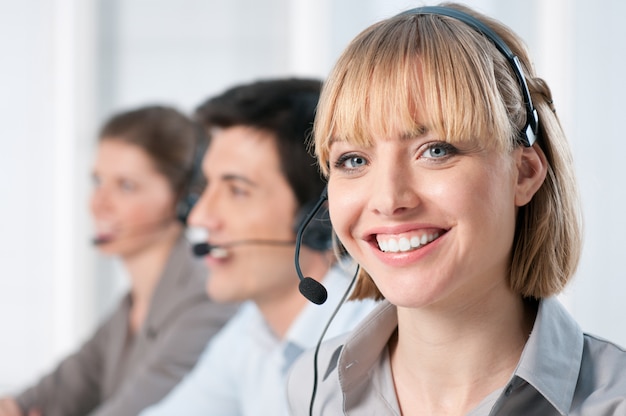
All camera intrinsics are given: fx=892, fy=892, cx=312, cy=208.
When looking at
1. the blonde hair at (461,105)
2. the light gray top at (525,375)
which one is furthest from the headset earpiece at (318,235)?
the blonde hair at (461,105)

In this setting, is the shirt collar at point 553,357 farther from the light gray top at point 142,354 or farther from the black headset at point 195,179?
the black headset at point 195,179

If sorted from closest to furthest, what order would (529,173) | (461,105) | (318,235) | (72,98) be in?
(461,105) < (529,173) < (318,235) < (72,98)

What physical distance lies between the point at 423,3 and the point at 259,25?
2693mm

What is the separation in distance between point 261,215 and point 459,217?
0.94 meters

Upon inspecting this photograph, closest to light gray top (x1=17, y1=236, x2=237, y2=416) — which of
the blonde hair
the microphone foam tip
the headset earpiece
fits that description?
the headset earpiece

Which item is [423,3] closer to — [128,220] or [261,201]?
[261,201]

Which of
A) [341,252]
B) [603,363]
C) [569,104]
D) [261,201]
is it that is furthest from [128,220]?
[603,363]

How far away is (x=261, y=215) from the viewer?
2021 mm

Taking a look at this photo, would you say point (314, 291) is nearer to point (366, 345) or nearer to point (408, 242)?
point (366, 345)

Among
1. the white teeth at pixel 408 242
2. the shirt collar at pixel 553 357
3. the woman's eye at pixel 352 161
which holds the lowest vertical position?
the shirt collar at pixel 553 357

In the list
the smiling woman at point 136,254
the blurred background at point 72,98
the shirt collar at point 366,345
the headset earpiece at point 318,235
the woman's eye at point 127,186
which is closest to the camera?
the shirt collar at point 366,345

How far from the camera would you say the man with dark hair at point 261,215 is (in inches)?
78.9

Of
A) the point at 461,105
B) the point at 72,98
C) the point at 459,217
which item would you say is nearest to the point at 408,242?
the point at 459,217

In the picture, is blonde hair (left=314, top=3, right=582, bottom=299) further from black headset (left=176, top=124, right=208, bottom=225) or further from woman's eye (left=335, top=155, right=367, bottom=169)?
black headset (left=176, top=124, right=208, bottom=225)
